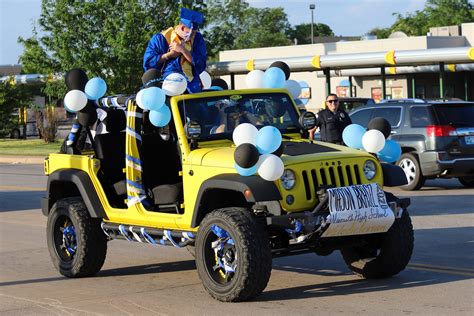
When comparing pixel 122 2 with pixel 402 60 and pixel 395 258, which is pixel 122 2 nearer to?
pixel 402 60

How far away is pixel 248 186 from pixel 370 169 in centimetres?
139

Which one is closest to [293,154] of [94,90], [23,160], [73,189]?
[94,90]

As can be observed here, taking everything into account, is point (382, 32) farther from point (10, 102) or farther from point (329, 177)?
point (329, 177)

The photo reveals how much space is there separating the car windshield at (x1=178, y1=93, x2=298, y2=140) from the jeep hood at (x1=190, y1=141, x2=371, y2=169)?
384 millimetres

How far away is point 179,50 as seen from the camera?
10.3 m

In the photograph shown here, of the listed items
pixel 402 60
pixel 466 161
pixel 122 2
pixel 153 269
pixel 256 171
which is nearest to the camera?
pixel 256 171

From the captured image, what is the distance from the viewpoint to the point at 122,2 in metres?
38.9

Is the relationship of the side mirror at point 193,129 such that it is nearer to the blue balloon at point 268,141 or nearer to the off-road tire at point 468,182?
the blue balloon at point 268,141

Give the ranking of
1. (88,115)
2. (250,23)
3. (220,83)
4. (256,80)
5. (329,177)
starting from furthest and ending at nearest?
(250,23), (220,83), (256,80), (88,115), (329,177)

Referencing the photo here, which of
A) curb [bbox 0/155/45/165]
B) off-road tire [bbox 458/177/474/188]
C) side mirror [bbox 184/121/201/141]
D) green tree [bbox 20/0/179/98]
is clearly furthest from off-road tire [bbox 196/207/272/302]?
green tree [bbox 20/0/179/98]

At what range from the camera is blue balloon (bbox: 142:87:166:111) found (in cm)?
888

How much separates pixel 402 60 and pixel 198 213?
24207 mm

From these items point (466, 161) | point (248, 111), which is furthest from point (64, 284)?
point (466, 161)

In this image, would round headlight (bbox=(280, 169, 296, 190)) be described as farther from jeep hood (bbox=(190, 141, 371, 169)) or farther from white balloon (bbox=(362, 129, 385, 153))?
white balloon (bbox=(362, 129, 385, 153))
